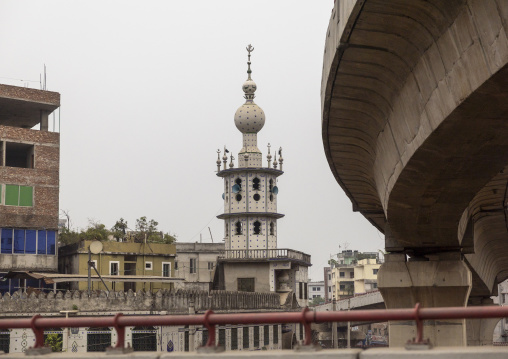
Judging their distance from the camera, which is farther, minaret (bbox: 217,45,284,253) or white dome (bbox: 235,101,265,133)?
white dome (bbox: 235,101,265,133)

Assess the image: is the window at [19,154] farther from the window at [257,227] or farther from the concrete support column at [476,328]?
the concrete support column at [476,328]

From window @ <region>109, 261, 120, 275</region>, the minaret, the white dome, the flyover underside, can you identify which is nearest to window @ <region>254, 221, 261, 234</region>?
the minaret

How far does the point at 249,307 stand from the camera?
6116 cm

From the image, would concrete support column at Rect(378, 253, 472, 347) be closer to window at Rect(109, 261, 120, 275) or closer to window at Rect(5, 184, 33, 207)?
window at Rect(5, 184, 33, 207)

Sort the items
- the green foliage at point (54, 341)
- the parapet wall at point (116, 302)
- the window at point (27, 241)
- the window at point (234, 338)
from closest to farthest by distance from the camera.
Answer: the green foliage at point (54, 341), the parapet wall at point (116, 302), the window at point (234, 338), the window at point (27, 241)

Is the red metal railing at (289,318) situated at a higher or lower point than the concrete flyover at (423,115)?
lower

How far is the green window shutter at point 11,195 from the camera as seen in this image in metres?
56.3

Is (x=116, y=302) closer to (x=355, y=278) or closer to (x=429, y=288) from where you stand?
(x=429, y=288)

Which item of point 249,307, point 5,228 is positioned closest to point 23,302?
point 5,228

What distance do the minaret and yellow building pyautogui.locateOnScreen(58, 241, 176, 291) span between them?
427 inches

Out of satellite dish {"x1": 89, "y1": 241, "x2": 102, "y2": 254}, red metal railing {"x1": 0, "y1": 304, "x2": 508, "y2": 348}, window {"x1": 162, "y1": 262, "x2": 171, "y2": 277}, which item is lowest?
red metal railing {"x1": 0, "y1": 304, "x2": 508, "y2": 348}

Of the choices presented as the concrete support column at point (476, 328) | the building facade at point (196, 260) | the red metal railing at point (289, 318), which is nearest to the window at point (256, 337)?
the concrete support column at point (476, 328)

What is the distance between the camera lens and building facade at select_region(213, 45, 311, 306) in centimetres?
7631

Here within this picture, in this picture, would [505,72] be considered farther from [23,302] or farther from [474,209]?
[23,302]
